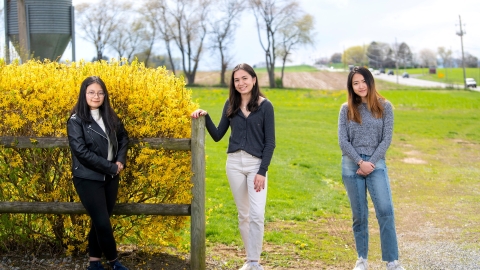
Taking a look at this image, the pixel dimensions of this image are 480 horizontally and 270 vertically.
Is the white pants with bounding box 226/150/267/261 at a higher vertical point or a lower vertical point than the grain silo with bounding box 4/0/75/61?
lower

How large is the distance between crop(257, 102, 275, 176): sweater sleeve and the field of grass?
0.75 metres

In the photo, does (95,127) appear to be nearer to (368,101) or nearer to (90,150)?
(90,150)

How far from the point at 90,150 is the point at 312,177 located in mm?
9603

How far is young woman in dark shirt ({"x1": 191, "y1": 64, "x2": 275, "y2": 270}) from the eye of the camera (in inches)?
223

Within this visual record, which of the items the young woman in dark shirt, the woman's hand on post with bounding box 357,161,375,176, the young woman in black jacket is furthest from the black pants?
the woman's hand on post with bounding box 357,161,375,176

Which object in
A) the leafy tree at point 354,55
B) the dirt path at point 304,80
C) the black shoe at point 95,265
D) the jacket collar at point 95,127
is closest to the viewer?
the jacket collar at point 95,127

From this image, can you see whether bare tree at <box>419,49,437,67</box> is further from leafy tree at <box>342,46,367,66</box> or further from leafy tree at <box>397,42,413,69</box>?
leafy tree at <box>342,46,367,66</box>

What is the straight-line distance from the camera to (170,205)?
19.1 feet

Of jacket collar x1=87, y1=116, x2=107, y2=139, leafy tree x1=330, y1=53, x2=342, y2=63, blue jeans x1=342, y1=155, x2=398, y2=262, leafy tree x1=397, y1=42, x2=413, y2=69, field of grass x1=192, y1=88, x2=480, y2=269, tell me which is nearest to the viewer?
jacket collar x1=87, y1=116, x2=107, y2=139

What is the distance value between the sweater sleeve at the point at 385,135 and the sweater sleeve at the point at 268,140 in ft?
3.28

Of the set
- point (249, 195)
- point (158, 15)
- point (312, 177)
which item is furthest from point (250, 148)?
point (158, 15)

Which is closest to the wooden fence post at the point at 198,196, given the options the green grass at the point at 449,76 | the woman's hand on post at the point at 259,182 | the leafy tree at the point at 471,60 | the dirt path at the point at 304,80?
the woman's hand on post at the point at 259,182

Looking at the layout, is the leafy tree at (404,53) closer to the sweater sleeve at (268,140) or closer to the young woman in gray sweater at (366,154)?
the young woman in gray sweater at (366,154)

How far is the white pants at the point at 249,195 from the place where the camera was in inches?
223
